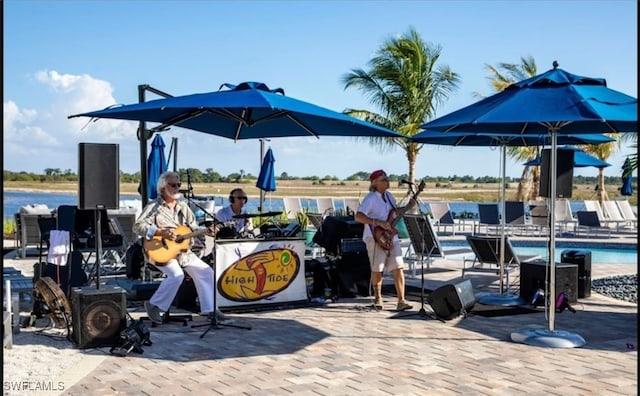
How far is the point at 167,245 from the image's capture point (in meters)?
7.60

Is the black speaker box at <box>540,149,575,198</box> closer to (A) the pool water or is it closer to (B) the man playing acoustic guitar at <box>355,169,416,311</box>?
(B) the man playing acoustic guitar at <box>355,169,416,311</box>

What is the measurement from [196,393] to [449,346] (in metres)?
2.60

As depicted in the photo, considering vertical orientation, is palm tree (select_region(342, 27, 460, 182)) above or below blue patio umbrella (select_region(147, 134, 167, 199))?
above

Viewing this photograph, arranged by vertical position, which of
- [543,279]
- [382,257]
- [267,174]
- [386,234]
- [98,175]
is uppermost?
[267,174]

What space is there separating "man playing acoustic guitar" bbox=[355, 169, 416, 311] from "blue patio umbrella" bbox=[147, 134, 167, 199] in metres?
4.71

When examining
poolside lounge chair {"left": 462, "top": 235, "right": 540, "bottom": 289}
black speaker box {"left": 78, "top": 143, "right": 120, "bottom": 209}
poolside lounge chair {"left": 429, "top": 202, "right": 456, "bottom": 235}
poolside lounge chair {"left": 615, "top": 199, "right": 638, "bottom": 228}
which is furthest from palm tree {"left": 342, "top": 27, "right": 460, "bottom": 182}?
black speaker box {"left": 78, "top": 143, "right": 120, "bottom": 209}

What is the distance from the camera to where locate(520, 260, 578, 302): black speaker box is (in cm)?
894

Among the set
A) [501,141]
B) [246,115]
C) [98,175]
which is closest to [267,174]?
[501,141]

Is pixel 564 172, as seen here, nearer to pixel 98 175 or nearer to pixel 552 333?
pixel 552 333

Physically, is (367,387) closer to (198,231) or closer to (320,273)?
(198,231)

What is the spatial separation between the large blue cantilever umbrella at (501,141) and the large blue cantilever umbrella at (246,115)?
5.34 ft

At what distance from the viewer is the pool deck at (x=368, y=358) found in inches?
213

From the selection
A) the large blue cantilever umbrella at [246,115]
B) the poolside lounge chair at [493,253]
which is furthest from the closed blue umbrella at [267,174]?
the poolside lounge chair at [493,253]

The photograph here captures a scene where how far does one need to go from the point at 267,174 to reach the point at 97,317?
9.07m
